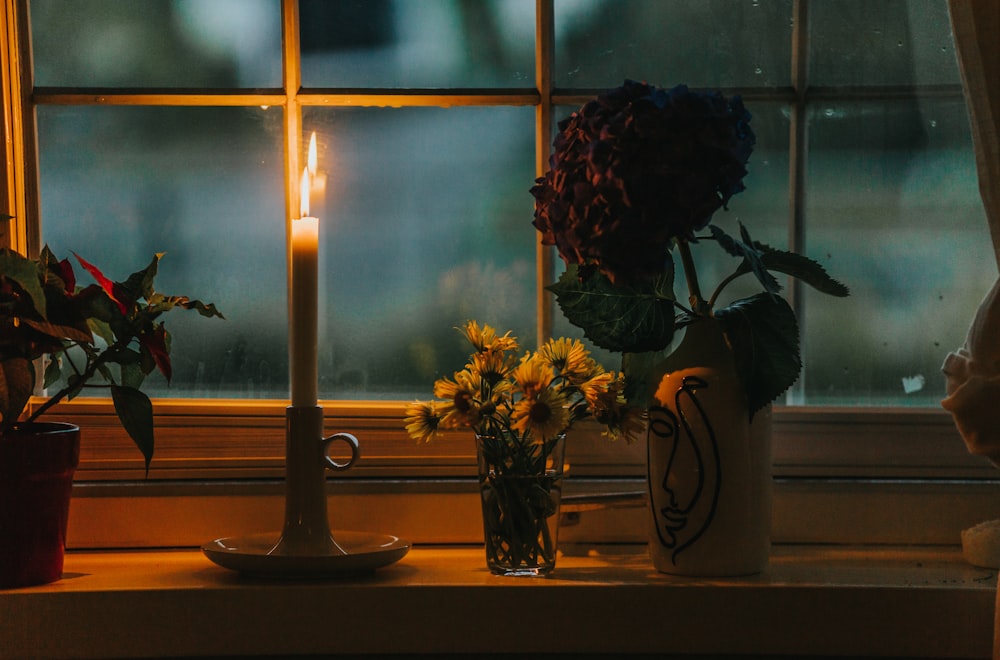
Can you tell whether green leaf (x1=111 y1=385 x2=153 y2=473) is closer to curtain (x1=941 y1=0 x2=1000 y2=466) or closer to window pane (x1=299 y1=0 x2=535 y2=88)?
window pane (x1=299 y1=0 x2=535 y2=88)

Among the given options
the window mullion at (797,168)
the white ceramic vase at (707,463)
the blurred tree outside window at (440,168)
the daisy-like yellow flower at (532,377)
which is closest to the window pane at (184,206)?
the blurred tree outside window at (440,168)

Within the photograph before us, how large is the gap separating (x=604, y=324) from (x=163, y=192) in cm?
57

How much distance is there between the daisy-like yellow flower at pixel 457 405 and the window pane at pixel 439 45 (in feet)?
1.36

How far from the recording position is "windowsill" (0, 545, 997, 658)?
943mm

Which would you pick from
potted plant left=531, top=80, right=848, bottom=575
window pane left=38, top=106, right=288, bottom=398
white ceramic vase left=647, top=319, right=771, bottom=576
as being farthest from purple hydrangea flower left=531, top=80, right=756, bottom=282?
window pane left=38, top=106, right=288, bottom=398

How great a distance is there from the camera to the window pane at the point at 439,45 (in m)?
1.23

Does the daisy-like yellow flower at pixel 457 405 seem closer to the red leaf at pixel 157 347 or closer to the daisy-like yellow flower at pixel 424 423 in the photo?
the daisy-like yellow flower at pixel 424 423

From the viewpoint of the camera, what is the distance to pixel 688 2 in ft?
4.03

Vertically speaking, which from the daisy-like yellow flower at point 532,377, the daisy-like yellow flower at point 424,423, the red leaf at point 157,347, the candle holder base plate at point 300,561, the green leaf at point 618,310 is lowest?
the candle holder base plate at point 300,561

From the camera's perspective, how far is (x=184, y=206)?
1227mm

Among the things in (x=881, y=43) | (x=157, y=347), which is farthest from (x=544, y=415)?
(x=881, y=43)

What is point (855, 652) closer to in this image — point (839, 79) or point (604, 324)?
point (604, 324)

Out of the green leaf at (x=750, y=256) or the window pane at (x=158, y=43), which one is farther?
the window pane at (x=158, y=43)

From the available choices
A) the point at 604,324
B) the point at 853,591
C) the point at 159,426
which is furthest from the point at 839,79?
the point at 159,426
